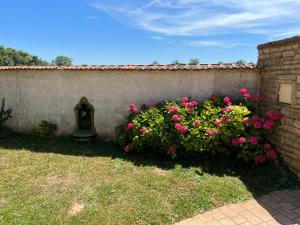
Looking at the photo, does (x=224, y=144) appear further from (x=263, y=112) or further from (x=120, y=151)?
(x=120, y=151)

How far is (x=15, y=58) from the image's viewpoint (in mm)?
63406

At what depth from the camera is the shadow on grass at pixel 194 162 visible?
681 centimetres

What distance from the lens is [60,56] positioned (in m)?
81.2

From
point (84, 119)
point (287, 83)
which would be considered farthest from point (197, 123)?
point (84, 119)

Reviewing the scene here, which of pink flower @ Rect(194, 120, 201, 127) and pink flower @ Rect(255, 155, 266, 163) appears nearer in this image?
pink flower @ Rect(255, 155, 266, 163)

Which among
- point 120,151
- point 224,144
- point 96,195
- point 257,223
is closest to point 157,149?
point 120,151

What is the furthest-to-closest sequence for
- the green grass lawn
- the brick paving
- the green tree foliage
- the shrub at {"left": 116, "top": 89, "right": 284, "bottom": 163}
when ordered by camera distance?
the green tree foliage, the shrub at {"left": 116, "top": 89, "right": 284, "bottom": 163}, the green grass lawn, the brick paving

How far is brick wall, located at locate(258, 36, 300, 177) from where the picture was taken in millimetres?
6848

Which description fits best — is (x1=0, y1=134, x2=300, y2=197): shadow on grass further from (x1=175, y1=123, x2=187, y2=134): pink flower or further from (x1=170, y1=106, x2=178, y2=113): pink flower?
(x1=170, y1=106, x2=178, y2=113): pink flower

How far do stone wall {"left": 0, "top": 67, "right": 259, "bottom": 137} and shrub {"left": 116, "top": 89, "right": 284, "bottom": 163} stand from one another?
27.1 inches

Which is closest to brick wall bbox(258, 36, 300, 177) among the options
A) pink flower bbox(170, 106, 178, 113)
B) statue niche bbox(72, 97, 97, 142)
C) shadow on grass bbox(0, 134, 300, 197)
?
shadow on grass bbox(0, 134, 300, 197)

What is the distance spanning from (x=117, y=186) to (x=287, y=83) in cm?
513

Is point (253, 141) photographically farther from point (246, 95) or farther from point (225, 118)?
point (246, 95)

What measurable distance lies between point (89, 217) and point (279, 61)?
20.7 feet
